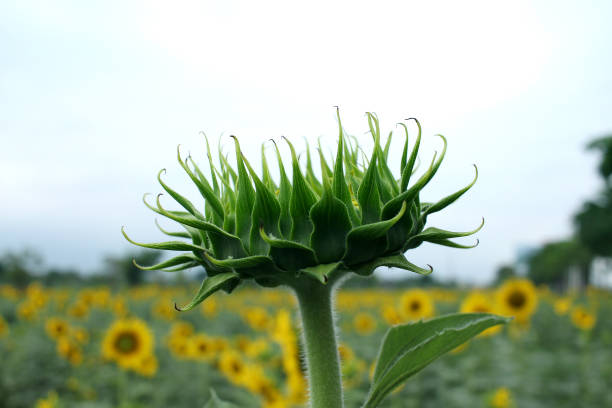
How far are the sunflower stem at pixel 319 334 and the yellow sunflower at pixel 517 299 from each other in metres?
4.33

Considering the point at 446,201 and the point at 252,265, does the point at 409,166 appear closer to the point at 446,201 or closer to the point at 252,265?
the point at 446,201

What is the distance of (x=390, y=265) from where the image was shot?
85cm

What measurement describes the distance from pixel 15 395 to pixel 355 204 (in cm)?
600

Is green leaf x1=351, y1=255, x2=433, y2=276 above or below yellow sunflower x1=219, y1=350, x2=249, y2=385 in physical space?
above

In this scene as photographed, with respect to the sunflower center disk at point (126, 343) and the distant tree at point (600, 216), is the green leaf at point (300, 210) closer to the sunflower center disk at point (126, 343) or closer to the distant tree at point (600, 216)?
the sunflower center disk at point (126, 343)

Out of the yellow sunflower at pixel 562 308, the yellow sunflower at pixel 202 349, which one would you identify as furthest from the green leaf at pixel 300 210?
the yellow sunflower at pixel 562 308

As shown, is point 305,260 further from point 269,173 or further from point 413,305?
point 413,305

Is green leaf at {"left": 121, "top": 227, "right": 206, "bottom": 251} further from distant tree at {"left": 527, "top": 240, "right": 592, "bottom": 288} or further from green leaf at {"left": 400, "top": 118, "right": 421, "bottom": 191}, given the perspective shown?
distant tree at {"left": 527, "top": 240, "right": 592, "bottom": 288}

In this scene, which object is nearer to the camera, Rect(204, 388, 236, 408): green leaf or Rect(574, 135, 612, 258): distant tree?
Rect(204, 388, 236, 408): green leaf

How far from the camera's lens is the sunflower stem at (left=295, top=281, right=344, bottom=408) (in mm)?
913

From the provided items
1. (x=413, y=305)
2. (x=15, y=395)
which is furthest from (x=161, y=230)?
(x=15, y=395)

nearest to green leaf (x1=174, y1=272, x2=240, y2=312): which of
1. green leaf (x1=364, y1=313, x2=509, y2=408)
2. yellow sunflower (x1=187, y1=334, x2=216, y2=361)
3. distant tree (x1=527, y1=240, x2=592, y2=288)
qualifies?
green leaf (x1=364, y1=313, x2=509, y2=408)

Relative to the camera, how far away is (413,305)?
534cm

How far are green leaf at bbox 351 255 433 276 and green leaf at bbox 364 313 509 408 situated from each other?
4.0 inches
